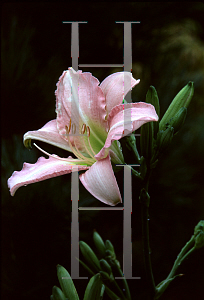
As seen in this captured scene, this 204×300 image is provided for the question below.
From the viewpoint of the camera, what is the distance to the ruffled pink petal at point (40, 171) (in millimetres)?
366

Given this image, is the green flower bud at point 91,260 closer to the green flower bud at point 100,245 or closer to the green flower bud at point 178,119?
the green flower bud at point 100,245

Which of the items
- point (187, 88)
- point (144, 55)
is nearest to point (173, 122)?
point (187, 88)

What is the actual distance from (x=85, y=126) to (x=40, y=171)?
8cm

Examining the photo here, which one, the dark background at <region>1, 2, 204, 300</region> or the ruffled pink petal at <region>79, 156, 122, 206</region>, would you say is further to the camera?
the dark background at <region>1, 2, 204, 300</region>

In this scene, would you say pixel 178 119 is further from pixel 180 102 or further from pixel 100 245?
pixel 100 245

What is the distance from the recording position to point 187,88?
40cm

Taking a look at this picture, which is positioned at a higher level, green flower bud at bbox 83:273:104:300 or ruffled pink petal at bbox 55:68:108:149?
ruffled pink petal at bbox 55:68:108:149

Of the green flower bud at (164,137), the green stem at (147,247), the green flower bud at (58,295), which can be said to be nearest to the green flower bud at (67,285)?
the green flower bud at (58,295)

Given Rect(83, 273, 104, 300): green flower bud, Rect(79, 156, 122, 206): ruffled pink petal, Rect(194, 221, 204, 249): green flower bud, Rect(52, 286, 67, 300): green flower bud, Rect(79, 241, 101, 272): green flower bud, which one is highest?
Rect(79, 156, 122, 206): ruffled pink petal

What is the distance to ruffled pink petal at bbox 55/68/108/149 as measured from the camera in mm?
391

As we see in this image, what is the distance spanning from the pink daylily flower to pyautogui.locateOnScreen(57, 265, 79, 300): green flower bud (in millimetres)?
152

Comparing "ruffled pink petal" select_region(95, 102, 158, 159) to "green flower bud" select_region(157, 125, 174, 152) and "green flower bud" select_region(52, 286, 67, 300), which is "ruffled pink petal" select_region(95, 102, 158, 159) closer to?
"green flower bud" select_region(157, 125, 174, 152)

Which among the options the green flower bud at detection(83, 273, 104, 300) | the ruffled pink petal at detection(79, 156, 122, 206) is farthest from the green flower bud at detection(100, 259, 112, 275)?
the ruffled pink petal at detection(79, 156, 122, 206)

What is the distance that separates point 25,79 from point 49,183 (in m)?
0.19
